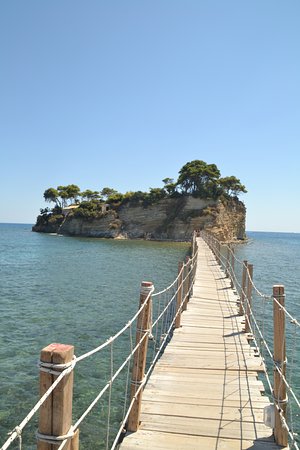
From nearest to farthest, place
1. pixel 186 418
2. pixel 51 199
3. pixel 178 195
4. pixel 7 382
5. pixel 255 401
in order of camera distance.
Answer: pixel 186 418 → pixel 255 401 → pixel 7 382 → pixel 178 195 → pixel 51 199

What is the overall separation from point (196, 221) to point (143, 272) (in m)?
41.4

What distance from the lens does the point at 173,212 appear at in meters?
69.3

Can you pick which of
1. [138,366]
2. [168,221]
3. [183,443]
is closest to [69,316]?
[138,366]

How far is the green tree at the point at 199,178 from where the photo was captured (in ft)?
222

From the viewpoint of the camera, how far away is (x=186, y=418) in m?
4.57

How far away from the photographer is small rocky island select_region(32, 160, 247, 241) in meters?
65.9

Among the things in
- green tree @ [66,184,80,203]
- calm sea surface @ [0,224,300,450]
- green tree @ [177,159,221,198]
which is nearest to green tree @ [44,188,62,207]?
green tree @ [66,184,80,203]

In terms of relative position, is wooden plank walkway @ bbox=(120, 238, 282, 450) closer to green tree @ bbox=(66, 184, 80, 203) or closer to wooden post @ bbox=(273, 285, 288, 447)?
wooden post @ bbox=(273, 285, 288, 447)

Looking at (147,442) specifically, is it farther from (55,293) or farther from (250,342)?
(55,293)

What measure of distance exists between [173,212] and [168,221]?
6.77ft

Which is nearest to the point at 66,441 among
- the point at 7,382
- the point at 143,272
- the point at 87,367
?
the point at 7,382

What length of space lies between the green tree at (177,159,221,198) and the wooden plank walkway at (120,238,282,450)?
5984 centimetres

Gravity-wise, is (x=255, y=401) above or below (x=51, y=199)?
below

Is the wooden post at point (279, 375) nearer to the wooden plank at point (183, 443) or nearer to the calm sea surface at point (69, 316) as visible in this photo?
the wooden plank at point (183, 443)
